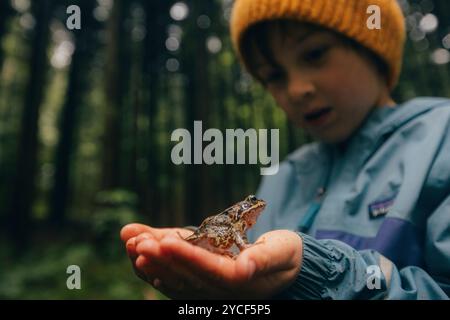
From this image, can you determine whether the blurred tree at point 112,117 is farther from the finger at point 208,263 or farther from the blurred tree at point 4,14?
the finger at point 208,263

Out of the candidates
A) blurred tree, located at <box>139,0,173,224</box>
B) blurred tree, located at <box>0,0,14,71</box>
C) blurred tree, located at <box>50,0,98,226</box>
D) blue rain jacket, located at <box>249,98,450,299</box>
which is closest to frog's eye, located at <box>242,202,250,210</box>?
blue rain jacket, located at <box>249,98,450,299</box>

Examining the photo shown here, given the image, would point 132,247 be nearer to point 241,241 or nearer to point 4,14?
point 241,241

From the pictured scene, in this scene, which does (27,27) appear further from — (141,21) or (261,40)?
(261,40)

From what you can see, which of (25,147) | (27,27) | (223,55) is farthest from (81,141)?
(223,55)

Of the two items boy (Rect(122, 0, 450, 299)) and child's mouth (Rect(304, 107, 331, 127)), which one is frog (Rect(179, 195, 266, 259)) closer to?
boy (Rect(122, 0, 450, 299))

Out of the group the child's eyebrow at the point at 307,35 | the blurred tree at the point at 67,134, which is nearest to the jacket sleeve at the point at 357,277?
the child's eyebrow at the point at 307,35

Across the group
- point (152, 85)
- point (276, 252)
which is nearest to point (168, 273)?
point (276, 252)
